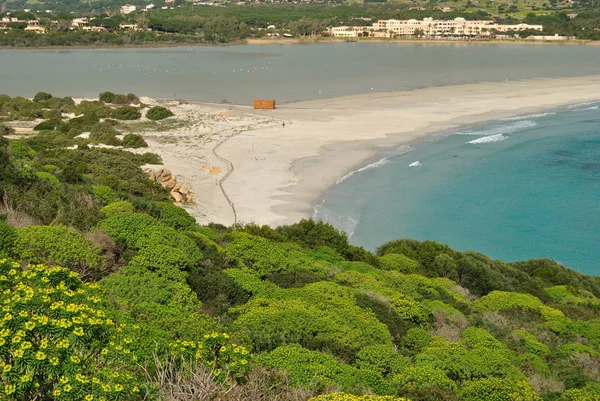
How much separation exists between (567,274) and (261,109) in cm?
3712

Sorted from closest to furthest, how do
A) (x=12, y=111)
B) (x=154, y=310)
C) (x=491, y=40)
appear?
1. (x=154, y=310)
2. (x=12, y=111)
3. (x=491, y=40)

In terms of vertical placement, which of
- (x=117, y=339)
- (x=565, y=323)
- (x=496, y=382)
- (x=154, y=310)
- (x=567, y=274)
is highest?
(x=117, y=339)

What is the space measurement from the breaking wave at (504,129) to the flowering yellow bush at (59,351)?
40.4 metres

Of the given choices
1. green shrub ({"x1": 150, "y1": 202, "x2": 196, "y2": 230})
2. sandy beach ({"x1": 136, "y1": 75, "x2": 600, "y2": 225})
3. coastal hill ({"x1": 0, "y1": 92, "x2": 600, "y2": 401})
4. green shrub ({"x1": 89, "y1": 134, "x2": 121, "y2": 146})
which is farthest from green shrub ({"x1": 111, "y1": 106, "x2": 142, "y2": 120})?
green shrub ({"x1": 150, "y1": 202, "x2": 196, "y2": 230})

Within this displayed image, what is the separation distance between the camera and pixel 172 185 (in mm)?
27547

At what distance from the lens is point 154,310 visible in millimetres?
9289

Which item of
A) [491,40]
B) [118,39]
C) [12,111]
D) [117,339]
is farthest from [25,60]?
[117,339]

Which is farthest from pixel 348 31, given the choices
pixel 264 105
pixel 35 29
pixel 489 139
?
pixel 489 139

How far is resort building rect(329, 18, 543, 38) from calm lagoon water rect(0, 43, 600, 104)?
59.8ft

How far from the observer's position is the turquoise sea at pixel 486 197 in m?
25.3

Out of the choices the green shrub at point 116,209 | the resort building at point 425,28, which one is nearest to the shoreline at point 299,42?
the resort building at point 425,28

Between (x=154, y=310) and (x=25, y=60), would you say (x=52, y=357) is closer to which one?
(x=154, y=310)

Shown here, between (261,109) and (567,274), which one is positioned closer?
(567,274)

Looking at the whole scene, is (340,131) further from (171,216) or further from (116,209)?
(116,209)
